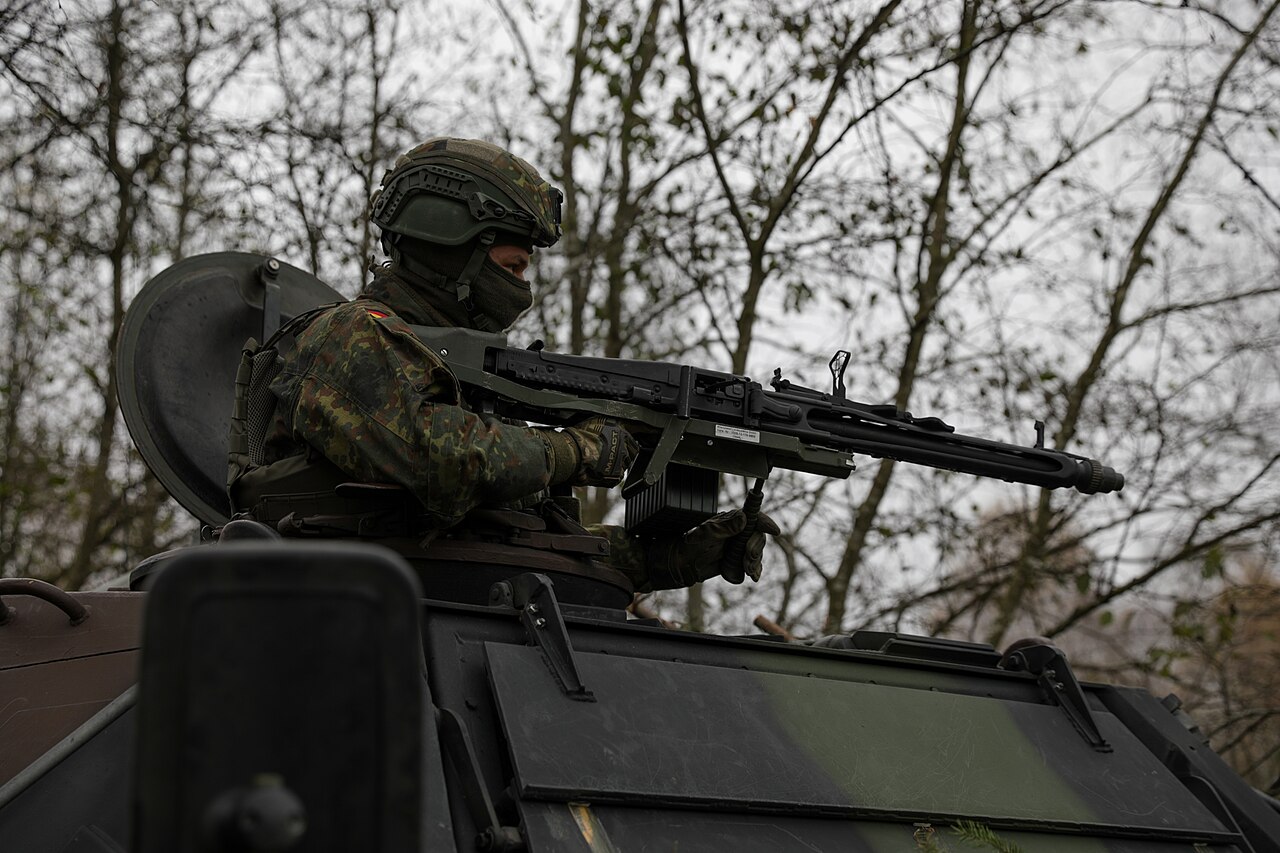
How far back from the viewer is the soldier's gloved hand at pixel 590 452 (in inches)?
152

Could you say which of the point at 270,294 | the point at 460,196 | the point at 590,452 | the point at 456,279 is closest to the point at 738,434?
the point at 590,452

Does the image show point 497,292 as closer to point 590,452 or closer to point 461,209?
point 461,209

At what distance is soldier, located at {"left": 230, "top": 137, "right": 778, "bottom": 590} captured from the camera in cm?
363

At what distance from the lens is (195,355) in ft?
16.4

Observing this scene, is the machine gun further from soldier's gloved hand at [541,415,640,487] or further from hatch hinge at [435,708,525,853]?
hatch hinge at [435,708,525,853]

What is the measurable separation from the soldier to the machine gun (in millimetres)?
98

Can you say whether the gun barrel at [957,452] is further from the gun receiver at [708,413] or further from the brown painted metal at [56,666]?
the brown painted metal at [56,666]

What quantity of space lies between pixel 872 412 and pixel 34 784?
8.57ft

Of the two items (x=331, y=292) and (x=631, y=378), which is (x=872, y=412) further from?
(x=331, y=292)

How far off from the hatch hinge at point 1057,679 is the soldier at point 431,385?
903 millimetres

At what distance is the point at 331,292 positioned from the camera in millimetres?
5375

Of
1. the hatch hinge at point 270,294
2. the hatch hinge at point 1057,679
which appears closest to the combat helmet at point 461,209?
the hatch hinge at point 270,294

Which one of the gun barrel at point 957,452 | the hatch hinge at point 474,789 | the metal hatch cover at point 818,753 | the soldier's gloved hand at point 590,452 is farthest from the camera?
the gun barrel at point 957,452

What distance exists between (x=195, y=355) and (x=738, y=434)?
6.50 feet
